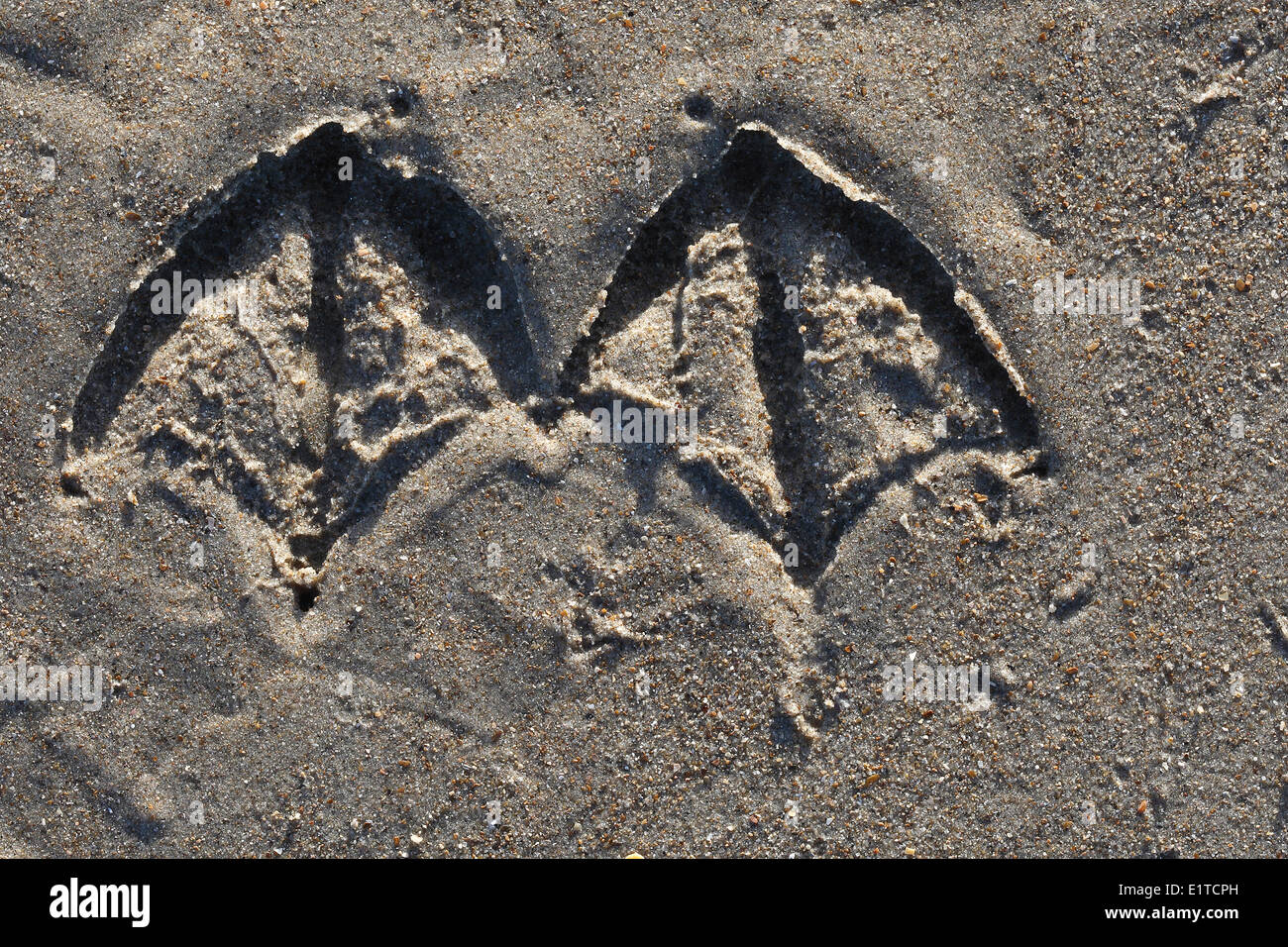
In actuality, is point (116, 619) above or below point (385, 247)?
below

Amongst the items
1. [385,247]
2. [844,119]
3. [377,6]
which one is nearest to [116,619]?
[385,247]

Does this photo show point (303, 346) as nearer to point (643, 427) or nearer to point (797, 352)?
point (643, 427)

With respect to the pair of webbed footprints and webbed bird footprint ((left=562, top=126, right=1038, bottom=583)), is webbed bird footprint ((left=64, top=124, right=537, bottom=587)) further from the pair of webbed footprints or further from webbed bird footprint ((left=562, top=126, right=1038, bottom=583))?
webbed bird footprint ((left=562, top=126, right=1038, bottom=583))

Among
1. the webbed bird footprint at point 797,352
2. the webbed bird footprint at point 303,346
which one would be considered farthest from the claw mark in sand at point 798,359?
the webbed bird footprint at point 303,346

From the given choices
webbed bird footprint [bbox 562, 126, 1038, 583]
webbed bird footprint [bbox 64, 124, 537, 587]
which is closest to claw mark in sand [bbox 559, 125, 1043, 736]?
webbed bird footprint [bbox 562, 126, 1038, 583]

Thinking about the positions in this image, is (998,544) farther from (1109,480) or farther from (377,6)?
(377,6)

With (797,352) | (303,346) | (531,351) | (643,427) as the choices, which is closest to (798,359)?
(797,352)

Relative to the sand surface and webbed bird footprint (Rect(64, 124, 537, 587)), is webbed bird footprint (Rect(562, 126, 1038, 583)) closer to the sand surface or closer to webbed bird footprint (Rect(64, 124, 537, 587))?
the sand surface
